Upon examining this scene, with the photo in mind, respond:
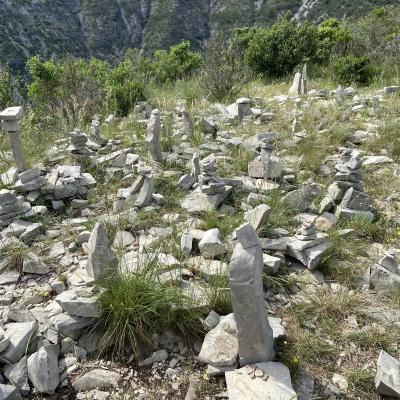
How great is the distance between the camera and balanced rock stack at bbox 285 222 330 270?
3.68m

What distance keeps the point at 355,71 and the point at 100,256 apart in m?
10.4

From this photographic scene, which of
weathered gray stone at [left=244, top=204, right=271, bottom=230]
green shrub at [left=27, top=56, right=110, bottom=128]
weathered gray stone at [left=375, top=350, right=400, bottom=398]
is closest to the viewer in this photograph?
weathered gray stone at [left=375, top=350, right=400, bottom=398]

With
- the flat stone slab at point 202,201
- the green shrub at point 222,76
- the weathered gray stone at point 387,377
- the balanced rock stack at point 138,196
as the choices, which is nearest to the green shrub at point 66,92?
the green shrub at point 222,76

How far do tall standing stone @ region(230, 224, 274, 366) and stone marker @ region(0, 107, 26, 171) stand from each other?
152 inches

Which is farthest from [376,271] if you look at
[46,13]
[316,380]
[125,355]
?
[46,13]

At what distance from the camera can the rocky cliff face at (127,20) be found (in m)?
53.2

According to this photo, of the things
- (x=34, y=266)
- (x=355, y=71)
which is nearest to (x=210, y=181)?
(x=34, y=266)

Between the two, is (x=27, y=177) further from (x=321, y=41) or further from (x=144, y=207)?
(x=321, y=41)

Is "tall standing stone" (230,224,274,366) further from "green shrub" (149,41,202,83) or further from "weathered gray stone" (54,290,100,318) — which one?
"green shrub" (149,41,202,83)

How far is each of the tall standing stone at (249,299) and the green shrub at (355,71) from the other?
9938 mm

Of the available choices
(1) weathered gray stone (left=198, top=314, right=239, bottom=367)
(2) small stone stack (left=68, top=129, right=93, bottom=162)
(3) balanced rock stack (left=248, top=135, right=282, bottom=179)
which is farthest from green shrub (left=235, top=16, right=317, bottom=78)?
(1) weathered gray stone (left=198, top=314, right=239, bottom=367)

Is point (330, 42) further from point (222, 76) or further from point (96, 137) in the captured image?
point (96, 137)

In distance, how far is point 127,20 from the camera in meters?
71.0

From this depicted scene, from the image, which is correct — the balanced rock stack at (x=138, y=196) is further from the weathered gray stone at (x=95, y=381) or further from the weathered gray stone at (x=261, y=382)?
the weathered gray stone at (x=261, y=382)
